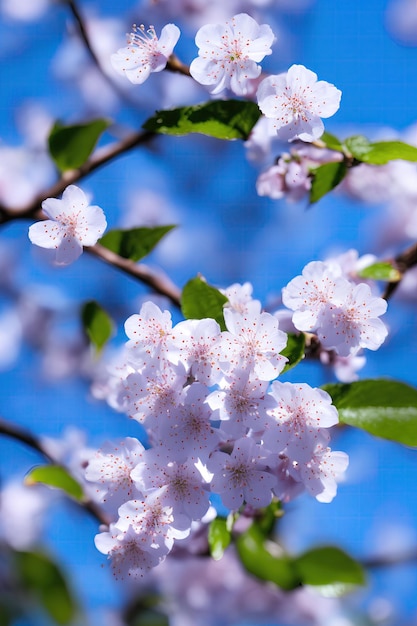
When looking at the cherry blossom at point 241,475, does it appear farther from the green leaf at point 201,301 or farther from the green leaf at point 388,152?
the green leaf at point 388,152

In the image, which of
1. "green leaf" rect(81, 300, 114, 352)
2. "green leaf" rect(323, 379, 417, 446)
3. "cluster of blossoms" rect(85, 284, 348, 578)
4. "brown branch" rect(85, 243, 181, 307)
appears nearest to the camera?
"cluster of blossoms" rect(85, 284, 348, 578)

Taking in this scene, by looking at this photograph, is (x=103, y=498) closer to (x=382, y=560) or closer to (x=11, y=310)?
(x=382, y=560)

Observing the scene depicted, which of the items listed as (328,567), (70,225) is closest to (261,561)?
(328,567)

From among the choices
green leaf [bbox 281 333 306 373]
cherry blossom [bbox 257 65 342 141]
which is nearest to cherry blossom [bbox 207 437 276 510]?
green leaf [bbox 281 333 306 373]

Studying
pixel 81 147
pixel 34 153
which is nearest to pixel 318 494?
pixel 81 147

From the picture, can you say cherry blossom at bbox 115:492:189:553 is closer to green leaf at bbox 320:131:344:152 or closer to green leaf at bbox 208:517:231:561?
green leaf at bbox 208:517:231:561

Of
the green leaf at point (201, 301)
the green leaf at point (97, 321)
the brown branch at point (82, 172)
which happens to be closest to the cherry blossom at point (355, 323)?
the green leaf at point (201, 301)

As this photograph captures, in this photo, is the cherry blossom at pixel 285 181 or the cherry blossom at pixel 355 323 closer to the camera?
the cherry blossom at pixel 355 323
